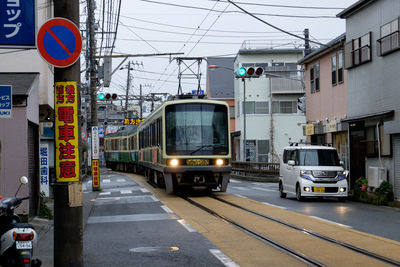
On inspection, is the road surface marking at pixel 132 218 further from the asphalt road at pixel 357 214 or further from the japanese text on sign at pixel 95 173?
the japanese text on sign at pixel 95 173

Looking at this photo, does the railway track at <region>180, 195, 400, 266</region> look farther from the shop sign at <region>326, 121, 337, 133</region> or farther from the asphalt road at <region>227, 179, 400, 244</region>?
the shop sign at <region>326, 121, 337, 133</region>

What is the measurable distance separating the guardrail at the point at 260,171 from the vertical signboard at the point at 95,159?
40.9 ft

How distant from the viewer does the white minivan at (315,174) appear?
18.5 m

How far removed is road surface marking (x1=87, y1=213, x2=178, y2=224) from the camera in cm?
1329

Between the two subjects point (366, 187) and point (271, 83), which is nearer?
point (366, 187)

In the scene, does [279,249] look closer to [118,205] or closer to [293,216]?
[293,216]

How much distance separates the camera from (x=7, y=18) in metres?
8.51

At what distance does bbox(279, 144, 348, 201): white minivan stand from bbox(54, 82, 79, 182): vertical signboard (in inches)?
507

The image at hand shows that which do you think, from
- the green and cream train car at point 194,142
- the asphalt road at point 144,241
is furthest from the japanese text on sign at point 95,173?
the asphalt road at point 144,241

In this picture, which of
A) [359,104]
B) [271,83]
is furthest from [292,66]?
[359,104]

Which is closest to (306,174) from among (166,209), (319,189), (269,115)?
(319,189)

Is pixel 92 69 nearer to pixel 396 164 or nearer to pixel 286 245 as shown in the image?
pixel 396 164

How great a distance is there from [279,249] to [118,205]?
9318 millimetres

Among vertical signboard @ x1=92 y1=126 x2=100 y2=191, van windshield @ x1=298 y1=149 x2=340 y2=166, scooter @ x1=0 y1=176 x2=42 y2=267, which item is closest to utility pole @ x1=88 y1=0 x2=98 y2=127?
vertical signboard @ x1=92 y1=126 x2=100 y2=191
